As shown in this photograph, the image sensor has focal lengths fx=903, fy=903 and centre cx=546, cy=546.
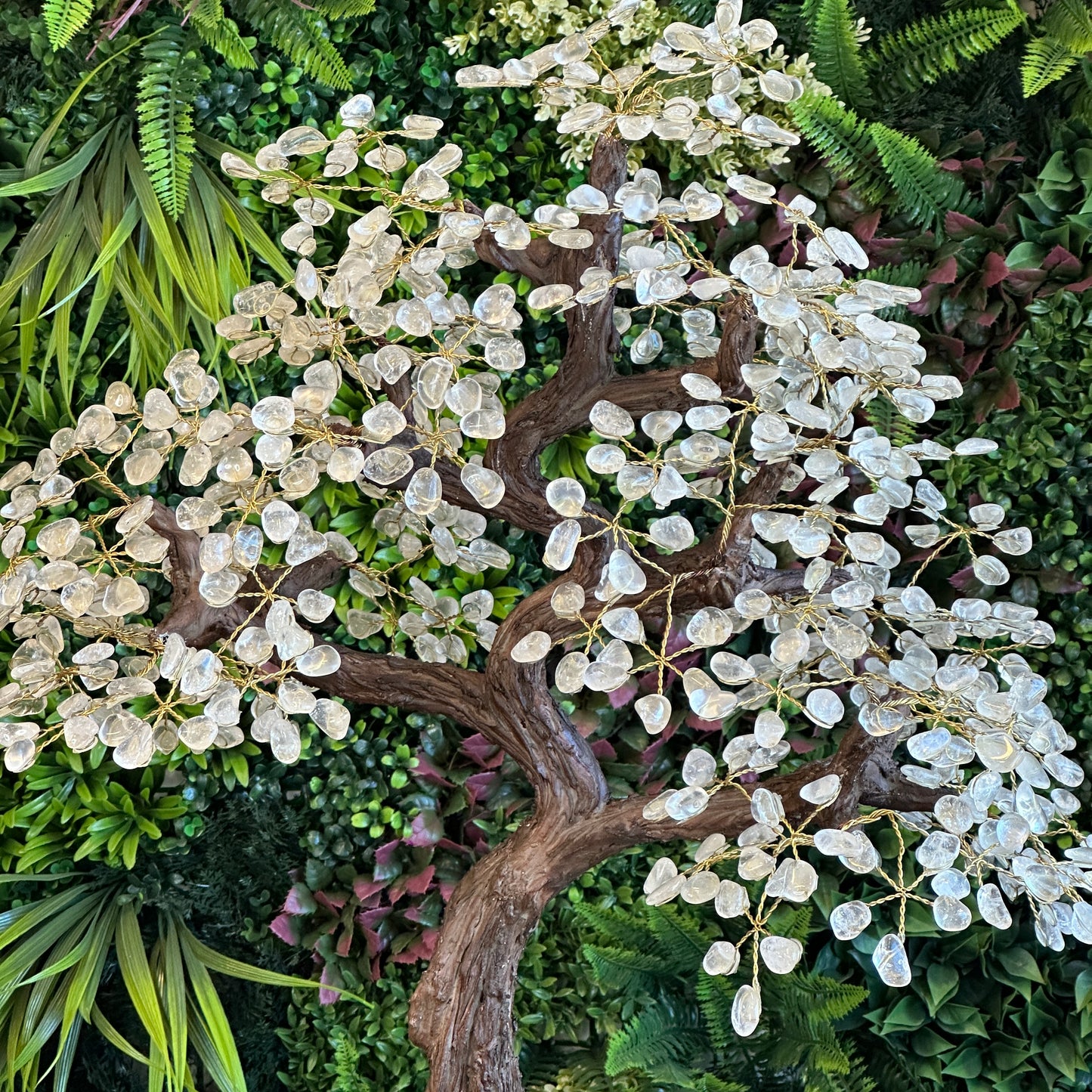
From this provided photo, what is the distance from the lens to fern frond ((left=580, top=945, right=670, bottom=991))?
1590 mm

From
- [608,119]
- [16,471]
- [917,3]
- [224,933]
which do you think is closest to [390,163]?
[608,119]

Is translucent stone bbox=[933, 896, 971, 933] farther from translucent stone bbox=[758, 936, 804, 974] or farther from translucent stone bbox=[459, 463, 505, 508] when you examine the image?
translucent stone bbox=[459, 463, 505, 508]

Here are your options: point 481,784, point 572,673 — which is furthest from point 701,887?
point 481,784

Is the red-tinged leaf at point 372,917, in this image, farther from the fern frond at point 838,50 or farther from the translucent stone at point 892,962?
the fern frond at point 838,50

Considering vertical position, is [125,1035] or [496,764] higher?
[496,764]

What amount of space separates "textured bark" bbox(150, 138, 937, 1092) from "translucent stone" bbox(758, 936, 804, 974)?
18cm

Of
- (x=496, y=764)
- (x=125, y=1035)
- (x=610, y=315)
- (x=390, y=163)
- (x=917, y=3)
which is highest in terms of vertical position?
(x=390, y=163)

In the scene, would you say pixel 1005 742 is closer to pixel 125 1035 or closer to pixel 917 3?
pixel 917 3

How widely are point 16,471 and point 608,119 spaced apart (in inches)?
32.4

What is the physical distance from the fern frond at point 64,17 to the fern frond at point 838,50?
1198mm

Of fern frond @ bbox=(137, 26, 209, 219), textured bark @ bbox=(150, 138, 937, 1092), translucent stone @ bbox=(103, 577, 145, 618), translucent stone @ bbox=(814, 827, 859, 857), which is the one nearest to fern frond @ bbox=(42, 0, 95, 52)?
fern frond @ bbox=(137, 26, 209, 219)

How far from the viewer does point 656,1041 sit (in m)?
1.54

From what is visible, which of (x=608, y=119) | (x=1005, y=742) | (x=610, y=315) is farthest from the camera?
(x=610, y=315)

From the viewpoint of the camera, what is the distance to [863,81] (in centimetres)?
166
